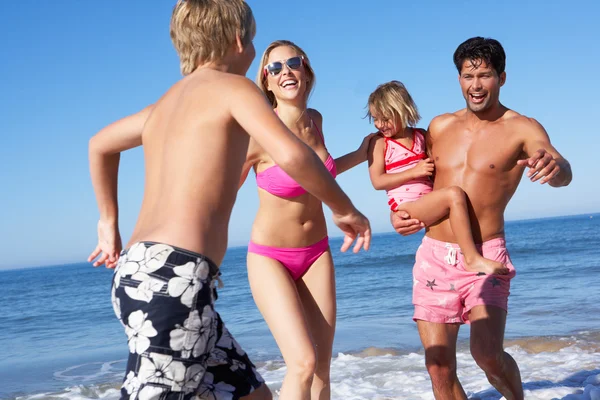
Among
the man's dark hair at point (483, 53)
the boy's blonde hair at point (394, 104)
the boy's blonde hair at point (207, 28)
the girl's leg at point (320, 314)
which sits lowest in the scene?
the girl's leg at point (320, 314)

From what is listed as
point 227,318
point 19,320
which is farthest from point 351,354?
point 19,320

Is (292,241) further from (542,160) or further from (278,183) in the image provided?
(542,160)

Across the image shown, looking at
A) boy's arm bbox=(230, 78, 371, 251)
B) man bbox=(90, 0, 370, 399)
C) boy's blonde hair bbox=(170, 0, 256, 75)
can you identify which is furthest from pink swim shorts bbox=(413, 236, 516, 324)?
boy's blonde hair bbox=(170, 0, 256, 75)

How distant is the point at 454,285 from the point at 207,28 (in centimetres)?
267

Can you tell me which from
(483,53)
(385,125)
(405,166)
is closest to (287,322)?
(405,166)

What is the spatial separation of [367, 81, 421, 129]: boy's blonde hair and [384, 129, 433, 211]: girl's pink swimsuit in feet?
0.56

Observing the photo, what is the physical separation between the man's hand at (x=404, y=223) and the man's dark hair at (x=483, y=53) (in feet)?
3.69

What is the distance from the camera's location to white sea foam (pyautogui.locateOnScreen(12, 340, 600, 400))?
5776 millimetres

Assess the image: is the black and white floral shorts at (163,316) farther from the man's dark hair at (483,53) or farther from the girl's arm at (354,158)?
the man's dark hair at (483,53)

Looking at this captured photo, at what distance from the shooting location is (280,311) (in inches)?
138

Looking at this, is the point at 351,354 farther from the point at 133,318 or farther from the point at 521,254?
the point at 521,254

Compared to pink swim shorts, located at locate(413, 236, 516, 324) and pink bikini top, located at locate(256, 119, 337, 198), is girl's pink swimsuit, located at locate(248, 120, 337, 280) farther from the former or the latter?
pink swim shorts, located at locate(413, 236, 516, 324)

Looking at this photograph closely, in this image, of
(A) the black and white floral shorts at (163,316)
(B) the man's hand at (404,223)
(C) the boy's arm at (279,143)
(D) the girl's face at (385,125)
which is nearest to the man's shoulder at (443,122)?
(D) the girl's face at (385,125)

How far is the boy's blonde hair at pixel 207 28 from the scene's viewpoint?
8.17 feet
